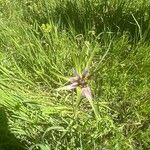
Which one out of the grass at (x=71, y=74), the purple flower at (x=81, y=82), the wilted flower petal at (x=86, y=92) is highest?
the purple flower at (x=81, y=82)

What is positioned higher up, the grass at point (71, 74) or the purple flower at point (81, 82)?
the purple flower at point (81, 82)

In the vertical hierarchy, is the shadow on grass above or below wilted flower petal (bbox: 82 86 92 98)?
below

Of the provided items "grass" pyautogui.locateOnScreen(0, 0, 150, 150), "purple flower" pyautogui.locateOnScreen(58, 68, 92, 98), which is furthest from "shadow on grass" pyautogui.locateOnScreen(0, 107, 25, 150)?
"purple flower" pyautogui.locateOnScreen(58, 68, 92, 98)

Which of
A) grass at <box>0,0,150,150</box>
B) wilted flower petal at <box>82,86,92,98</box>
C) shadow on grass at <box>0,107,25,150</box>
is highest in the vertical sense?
wilted flower petal at <box>82,86,92,98</box>

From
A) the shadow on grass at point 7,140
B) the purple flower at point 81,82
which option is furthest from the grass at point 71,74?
the purple flower at point 81,82

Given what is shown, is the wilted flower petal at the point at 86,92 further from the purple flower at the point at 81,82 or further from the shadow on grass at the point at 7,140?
the shadow on grass at the point at 7,140

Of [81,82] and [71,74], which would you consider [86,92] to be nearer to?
[81,82]

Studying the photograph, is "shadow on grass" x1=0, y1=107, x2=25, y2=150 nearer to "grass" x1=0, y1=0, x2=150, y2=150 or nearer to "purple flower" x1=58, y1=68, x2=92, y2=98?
"grass" x1=0, y1=0, x2=150, y2=150

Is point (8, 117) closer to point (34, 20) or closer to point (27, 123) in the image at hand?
point (27, 123)

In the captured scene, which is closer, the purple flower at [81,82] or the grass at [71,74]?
the purple flower at [81,82]
